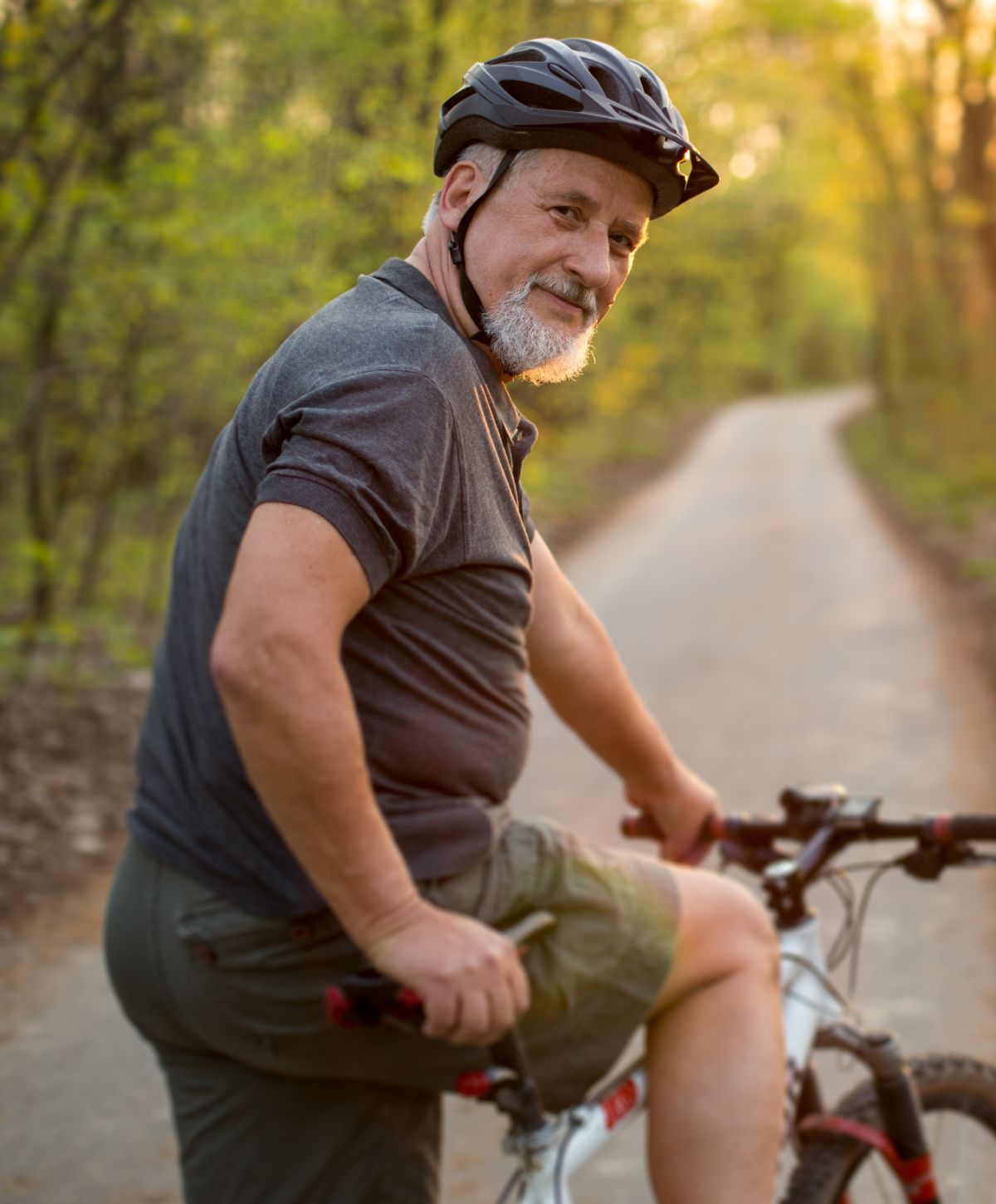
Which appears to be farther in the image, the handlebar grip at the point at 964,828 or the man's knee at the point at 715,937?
the handlebar grip at the point at 964,828

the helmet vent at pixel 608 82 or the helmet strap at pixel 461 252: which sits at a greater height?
the helmet vent at pixel 608 82

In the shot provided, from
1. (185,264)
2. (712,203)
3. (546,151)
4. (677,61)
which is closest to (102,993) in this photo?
(546,151)

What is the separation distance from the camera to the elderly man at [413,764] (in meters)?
1.61

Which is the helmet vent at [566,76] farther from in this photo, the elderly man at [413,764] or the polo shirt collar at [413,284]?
the polo shirt collar at [413,284]

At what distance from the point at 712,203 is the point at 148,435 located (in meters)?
19.5

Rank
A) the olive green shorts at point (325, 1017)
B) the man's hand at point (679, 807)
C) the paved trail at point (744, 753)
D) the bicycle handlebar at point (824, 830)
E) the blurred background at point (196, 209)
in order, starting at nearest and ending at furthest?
the olive green shorts at point (325, 1017)
the bicycle handlebar at point (824, 830)
the man's hand at point (679, 807)
the paved trail at point (744, 753)
the blurred background at point (196, 209)

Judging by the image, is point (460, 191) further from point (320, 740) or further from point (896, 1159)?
point (896, 1159)

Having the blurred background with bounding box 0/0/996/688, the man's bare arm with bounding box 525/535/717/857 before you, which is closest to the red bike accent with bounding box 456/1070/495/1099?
the man's bare arm with bounding box 525/535/717/857

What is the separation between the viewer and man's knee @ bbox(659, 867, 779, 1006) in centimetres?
204

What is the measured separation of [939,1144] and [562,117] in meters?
2.09

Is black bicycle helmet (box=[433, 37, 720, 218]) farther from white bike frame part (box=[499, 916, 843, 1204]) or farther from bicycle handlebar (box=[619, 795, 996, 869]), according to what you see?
white bike frame part (box=[499, 916, 843, 1204])

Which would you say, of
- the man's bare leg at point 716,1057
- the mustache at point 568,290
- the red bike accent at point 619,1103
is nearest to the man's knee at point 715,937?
the man's bare leg at point 716,1057

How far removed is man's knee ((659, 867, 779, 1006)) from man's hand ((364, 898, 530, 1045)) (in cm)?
40

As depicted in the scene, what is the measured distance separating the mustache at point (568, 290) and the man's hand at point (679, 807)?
0.96 meters
